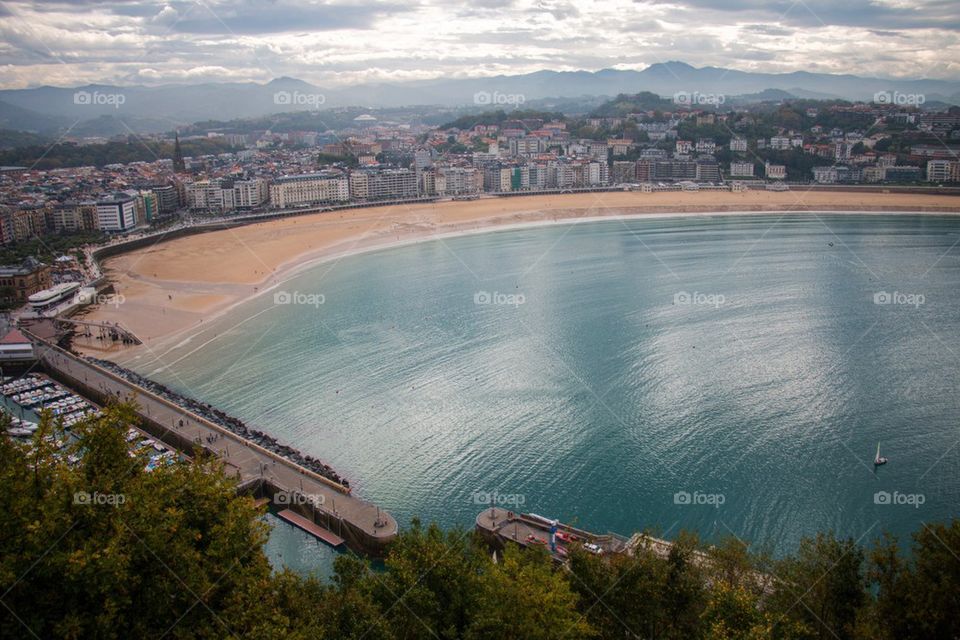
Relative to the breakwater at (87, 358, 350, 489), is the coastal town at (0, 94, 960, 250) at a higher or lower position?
higher

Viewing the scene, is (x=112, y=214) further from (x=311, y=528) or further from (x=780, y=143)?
→ (x=780, y=143)

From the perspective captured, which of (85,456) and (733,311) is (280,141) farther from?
(85,456)

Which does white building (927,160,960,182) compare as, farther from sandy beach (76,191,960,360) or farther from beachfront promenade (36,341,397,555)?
beachfront promenade (36,341,397,555)

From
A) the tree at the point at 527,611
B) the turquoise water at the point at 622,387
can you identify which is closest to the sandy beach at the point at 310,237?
the turquoise water at the point at 622,387

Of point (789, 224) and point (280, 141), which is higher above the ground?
point (280, 141)

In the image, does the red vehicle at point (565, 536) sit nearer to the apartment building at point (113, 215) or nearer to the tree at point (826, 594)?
the tree at point (826, 594)

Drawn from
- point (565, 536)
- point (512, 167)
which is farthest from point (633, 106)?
point (565, 536)

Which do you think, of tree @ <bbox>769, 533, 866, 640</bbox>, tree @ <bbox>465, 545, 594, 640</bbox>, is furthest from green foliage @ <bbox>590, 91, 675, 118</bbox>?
tree @ <bbox>465, 545, 594, 640</bbox>

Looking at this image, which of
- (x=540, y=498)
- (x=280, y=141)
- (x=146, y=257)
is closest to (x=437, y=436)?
(x=540, y=498)
